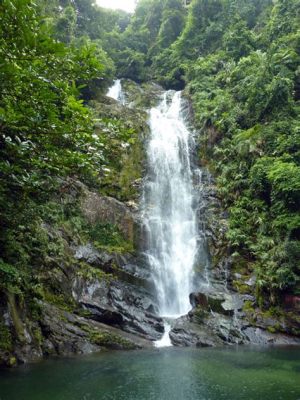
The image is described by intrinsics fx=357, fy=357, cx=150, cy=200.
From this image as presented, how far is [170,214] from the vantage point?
21047 mm

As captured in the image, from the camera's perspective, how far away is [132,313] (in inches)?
591

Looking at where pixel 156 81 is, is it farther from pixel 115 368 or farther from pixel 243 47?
pixel 115 368

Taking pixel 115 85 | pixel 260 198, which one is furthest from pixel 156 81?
pixel 260 198

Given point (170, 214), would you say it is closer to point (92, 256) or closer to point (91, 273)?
point (92, 256)

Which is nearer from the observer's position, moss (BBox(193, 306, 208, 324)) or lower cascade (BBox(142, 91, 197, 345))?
moss (BBox(193, 306, 208, 324))

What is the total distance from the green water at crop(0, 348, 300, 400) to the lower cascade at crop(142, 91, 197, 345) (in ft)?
11.9

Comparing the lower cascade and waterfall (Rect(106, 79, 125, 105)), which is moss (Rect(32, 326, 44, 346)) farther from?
waterfall (Rect(106, 79, 125, 105))

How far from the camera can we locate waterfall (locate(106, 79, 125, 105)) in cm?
3247

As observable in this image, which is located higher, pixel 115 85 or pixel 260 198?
pixel 115 85

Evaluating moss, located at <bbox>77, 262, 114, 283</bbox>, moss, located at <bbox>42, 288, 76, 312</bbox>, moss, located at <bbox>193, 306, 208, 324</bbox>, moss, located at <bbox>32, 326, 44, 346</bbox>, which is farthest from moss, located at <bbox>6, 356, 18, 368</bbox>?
moss, located at <bbox>193, 306, 208, 324</bbox>

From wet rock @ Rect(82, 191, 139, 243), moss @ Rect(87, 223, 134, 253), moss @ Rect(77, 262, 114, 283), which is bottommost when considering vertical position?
moss @ Rect(77, 262, 114, 283)

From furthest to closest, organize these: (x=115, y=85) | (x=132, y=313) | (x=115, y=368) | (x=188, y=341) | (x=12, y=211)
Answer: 1. (x=115, y=85)
2. (x=132, y=313)
3. (x=188, y=341)
4. (x=115, y=368)
5. (x=12, y=211)

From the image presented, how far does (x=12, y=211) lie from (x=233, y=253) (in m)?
12.4

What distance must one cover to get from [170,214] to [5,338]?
12.5 metres
